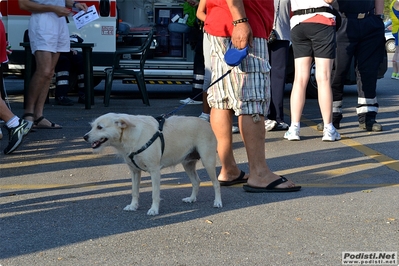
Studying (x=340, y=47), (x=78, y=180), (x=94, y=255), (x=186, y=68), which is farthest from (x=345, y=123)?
(x=94, y=255)

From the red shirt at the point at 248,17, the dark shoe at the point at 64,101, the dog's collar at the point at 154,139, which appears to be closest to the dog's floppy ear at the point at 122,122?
the dog's collar at the point at 154,139

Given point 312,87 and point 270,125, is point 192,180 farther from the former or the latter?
point 312,87

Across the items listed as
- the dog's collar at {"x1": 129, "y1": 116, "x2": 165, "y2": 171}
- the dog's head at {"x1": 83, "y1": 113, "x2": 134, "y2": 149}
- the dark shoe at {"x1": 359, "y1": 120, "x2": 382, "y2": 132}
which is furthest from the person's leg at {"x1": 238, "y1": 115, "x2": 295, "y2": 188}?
the dark shoe at {"x1": 359, "y1": 120, "x2": 382, "y2": 132}

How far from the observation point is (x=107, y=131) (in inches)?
192

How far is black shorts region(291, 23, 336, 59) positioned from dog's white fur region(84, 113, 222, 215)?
2.88 metres

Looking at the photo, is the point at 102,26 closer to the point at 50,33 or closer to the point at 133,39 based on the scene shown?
the point at 133,39

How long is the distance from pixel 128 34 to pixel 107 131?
26.3 ft

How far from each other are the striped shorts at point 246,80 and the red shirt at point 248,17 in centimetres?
6

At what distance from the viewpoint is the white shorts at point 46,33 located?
8.23 m

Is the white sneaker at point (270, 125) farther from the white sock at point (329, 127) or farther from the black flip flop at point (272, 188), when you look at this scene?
the black flip flop at point (272, 188)

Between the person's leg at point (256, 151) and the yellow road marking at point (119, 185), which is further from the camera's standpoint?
the yellow road marking at point (119, 185)

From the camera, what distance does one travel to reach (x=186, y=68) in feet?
39.7

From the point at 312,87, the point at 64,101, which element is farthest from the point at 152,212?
the point at 312,87

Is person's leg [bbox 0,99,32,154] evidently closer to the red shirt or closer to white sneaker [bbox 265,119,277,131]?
the red shirt
